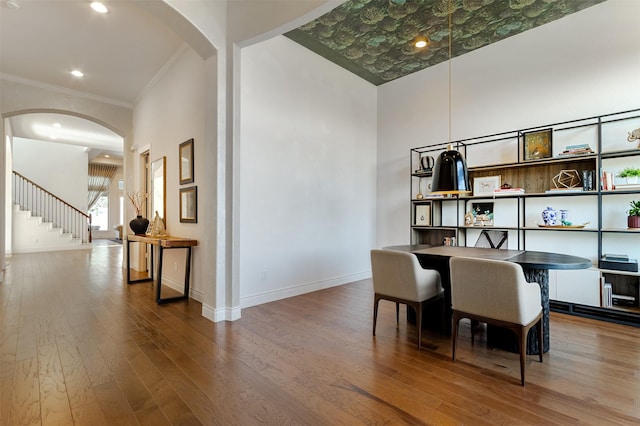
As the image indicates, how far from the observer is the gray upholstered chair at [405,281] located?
8.75 ft

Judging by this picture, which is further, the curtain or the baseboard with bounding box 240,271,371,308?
the curtain

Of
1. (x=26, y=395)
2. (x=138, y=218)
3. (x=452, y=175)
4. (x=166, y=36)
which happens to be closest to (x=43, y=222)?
(x=138, y=218)

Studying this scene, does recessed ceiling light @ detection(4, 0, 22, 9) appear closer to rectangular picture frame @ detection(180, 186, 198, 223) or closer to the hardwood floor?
rectangular picture frame @ detection(180, 186, 198, 223)

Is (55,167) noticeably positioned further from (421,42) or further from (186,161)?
(421,42)

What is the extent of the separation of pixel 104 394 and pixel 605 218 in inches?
207

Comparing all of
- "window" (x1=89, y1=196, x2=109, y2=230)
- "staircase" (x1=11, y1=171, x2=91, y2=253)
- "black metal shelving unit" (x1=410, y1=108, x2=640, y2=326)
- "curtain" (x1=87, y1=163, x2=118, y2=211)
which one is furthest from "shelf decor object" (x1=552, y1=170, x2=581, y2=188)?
"window" (x1=89, y1=196, x2=109, y2=230)

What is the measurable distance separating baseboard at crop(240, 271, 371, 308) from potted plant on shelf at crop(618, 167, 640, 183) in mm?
3753

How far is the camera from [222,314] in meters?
3.31

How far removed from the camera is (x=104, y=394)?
1920mm

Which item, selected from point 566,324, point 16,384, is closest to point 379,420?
point 16,384

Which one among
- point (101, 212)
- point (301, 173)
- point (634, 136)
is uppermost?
point (634, 136)

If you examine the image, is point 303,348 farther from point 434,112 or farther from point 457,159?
point 434,112

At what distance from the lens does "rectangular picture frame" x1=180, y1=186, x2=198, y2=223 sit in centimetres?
406

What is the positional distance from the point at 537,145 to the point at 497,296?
2.82m
